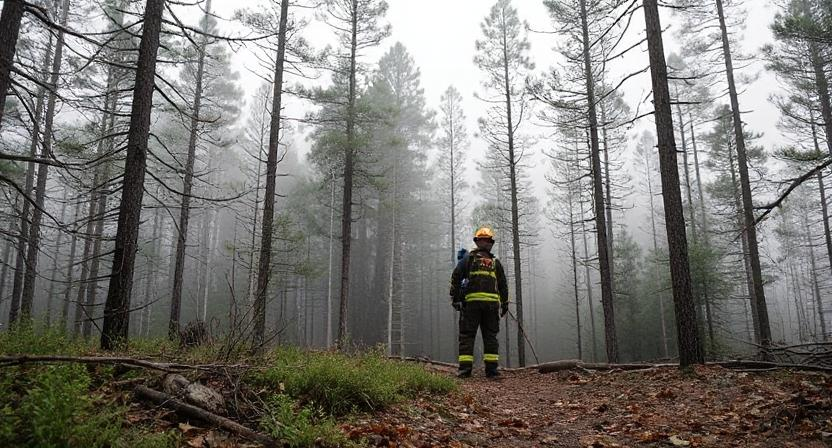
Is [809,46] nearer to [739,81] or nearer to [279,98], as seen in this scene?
[739,81]

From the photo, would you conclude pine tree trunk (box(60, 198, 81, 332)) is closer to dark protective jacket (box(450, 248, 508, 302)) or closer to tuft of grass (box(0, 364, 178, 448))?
tuft of grass (box(0, 364, 178, 448))

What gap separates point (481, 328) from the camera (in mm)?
8070

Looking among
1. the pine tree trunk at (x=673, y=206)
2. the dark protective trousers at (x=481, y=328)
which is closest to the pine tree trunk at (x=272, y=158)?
the dark protective trousers at (x=481, y=328)

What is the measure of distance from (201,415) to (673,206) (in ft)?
24.4

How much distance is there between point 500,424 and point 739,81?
17.9 metres

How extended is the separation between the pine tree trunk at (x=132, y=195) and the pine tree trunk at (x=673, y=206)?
814 centimetres

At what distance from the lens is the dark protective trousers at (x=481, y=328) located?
8.05 m

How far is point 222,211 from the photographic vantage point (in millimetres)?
43875

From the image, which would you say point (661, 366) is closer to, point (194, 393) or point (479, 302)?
point (479, 302)

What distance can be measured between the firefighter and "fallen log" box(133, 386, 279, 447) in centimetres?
540

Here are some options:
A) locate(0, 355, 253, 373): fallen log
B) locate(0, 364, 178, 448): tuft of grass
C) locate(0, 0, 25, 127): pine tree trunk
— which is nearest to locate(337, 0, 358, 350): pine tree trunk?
locate(0, 0, 25, 127): pine tree trunk

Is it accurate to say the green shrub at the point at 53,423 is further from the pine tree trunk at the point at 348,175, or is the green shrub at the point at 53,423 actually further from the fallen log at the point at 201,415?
Answer: the pine tree trunk at the point at 348,175

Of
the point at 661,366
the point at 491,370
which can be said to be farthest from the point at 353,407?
the point at 661,366

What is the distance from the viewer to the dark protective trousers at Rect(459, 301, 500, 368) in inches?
317
